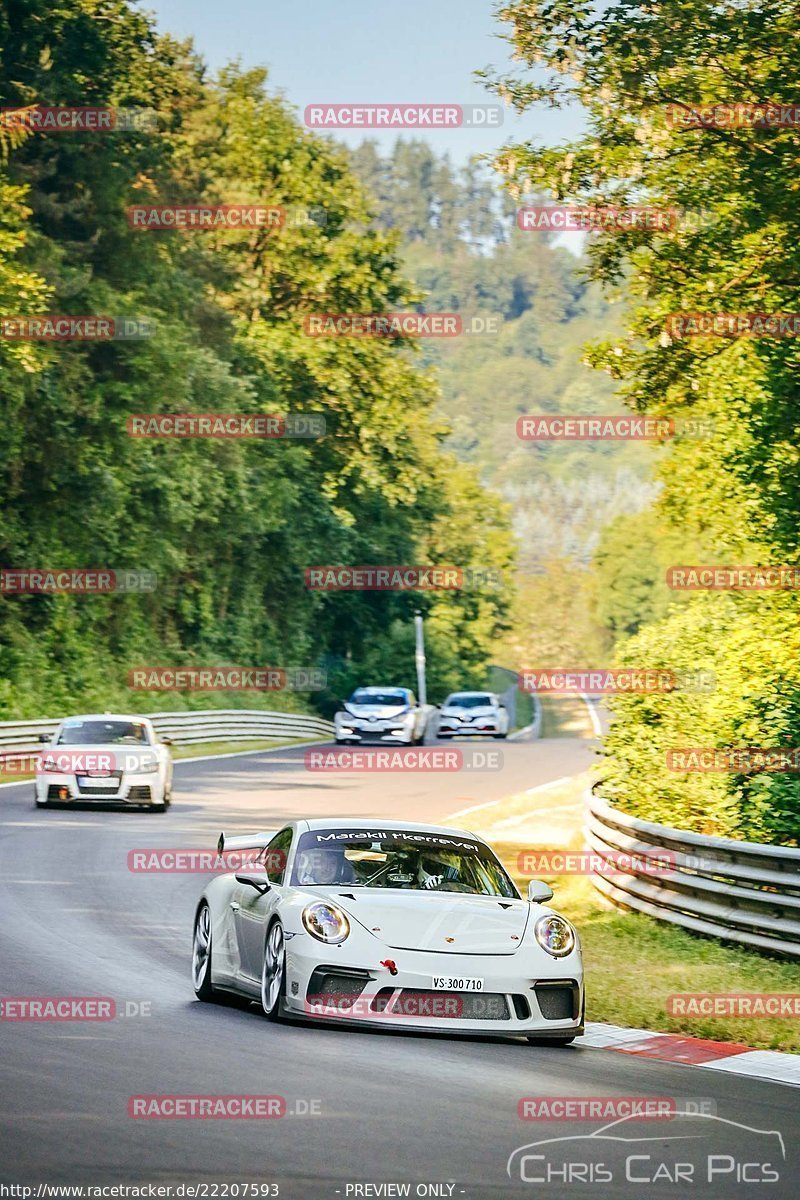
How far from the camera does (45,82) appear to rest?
152 feet

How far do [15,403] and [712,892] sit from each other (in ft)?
102

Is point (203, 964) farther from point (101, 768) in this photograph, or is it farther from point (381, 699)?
point (381, 699)

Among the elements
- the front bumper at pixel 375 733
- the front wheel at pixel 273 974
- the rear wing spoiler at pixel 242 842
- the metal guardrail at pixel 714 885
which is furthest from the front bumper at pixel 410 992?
the front bumper at pixel 375 733

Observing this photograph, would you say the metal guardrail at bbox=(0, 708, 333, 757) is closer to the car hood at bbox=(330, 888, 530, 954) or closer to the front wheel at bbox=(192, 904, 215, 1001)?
the front wheel at bbox=(192, 904, 215, 1001)

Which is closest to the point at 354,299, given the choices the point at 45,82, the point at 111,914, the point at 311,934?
the point at 45,82

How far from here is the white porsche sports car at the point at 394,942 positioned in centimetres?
1011

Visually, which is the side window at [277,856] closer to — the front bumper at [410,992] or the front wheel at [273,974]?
the front wheel at [273,974]

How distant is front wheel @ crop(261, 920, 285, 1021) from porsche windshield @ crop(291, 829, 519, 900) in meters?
0.50

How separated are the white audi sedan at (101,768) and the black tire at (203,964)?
48.1 feet

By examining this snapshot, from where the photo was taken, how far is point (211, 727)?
48.0 meters

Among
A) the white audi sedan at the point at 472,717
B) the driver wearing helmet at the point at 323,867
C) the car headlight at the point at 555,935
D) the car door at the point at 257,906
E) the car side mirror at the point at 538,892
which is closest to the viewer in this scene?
the car headlight at the point at 555,935

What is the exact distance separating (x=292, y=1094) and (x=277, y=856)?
3610 mm

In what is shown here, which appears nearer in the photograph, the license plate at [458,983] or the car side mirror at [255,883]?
the license plate at [458,983]

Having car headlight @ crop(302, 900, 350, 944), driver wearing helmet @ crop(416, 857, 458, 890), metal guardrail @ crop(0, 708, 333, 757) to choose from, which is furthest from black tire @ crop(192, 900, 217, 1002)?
metal guardrail @ crop(0, 708, 333, 757)
